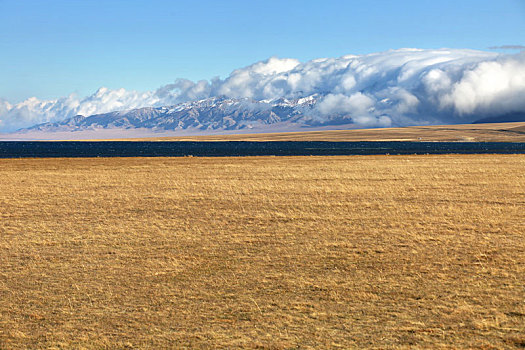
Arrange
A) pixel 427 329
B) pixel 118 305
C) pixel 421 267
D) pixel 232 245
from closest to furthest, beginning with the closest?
pixel 427 329, pixel 118 305, pixel 421 267, pixel 232 245

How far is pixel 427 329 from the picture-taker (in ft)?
31.6

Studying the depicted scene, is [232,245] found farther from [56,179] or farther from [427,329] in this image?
[56,179]

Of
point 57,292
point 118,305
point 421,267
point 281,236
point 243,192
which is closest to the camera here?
point 118,305

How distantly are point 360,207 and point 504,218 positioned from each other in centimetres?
611

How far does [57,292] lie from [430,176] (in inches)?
1328

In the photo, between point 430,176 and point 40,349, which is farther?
point 430,176

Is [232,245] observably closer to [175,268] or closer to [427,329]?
[175,268]

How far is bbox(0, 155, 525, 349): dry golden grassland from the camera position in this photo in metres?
9.58

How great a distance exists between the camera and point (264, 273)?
525 inches

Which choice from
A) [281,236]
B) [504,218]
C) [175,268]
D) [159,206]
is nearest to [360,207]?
[504,218]

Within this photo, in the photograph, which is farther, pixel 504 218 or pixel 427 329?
pixel 504 218

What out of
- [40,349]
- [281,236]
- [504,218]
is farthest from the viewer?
[504,218]

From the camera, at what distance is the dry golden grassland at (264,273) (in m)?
9.58

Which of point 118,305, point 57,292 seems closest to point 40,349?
point 118,305
